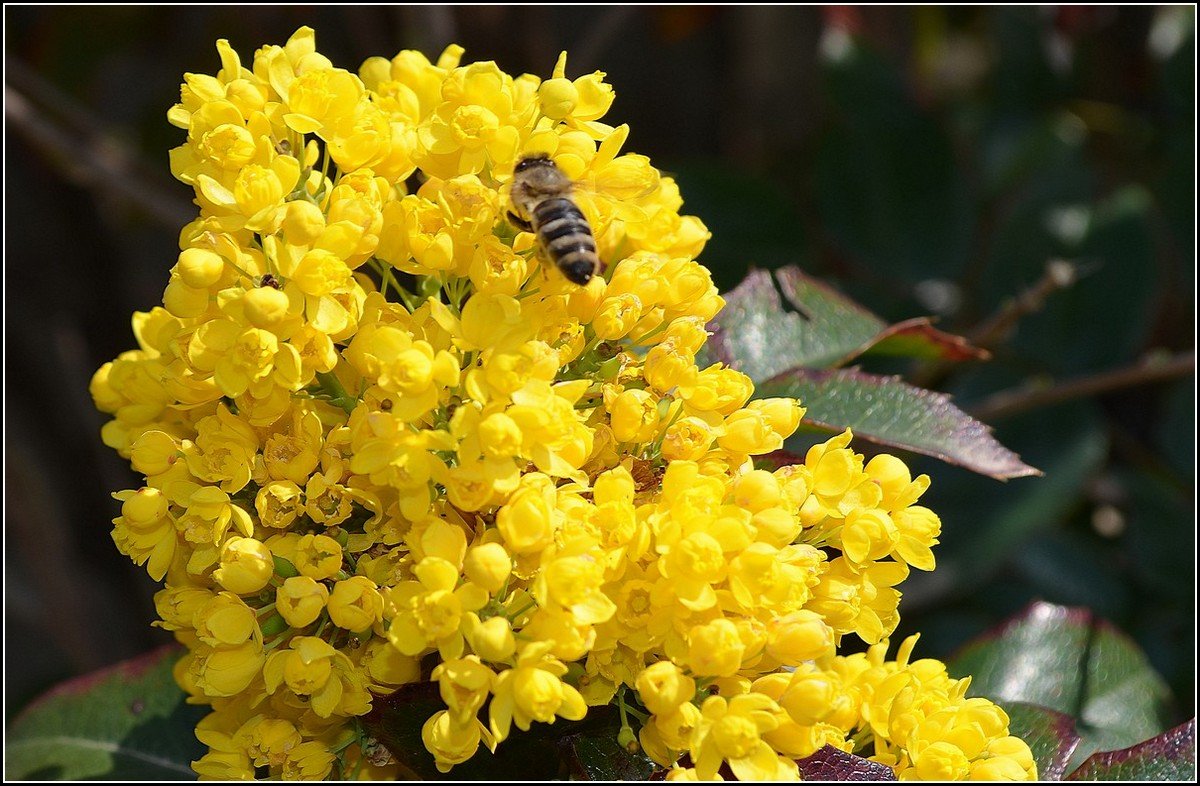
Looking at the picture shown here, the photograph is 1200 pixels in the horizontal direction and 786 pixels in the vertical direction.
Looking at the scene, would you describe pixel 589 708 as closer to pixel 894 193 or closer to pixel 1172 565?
pixel 1172 565

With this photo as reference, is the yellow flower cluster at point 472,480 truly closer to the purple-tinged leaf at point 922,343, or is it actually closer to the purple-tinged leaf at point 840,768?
the purple-tinged leaf at point 840,768

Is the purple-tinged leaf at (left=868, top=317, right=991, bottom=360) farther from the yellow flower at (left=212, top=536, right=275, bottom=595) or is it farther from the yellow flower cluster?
the yellow flower at (left=212, top=536, right=275, bottom=595)

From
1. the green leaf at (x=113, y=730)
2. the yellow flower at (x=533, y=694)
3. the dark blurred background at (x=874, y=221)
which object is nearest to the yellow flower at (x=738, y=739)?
the yellow flower at (x=533, y=694)

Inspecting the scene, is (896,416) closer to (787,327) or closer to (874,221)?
(787,327)

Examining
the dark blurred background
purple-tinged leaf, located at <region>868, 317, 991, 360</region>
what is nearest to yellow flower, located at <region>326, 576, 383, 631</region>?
purple-tinged leaf, located at <region>868, 317, 991, 360</region>

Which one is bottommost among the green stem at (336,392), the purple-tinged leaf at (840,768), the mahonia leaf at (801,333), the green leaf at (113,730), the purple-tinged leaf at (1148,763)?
the purple-tinged leaf at (1148,763)
